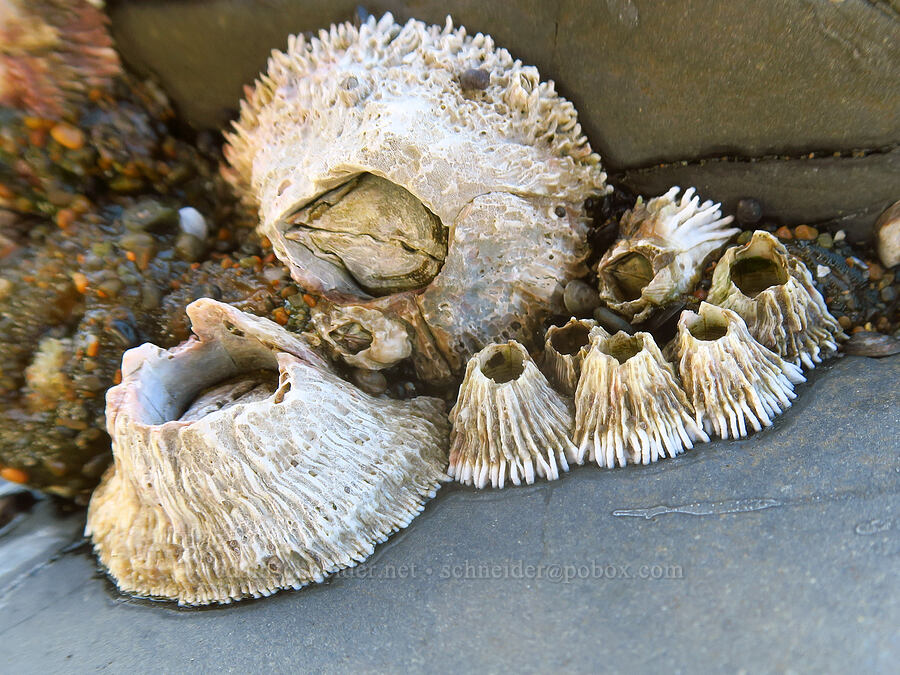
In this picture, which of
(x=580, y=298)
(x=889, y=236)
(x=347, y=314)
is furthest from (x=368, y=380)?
(x=889, y=236)

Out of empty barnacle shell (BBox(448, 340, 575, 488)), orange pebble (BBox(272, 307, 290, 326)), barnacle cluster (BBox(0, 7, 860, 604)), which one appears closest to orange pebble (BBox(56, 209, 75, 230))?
barnacle cluster (BBox(0, 7, 860, 604))

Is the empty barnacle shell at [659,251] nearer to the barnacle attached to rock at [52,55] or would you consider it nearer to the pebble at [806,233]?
the pebble at [806,233]

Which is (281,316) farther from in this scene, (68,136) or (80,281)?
(68,136)

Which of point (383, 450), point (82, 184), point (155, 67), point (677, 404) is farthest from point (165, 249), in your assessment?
point (677, 404)

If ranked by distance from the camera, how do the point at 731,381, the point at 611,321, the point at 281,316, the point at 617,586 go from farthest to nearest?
the point at 281,316
the point at 611,321
the point at 731,381
the point at 617,586

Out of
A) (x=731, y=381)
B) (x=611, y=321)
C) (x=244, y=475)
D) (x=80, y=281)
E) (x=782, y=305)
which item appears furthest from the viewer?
(x=80, y=281)

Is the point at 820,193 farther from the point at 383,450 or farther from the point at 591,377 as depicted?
the point at 383,450

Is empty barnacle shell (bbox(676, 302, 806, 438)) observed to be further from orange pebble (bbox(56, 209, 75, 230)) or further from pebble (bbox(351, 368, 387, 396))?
orange pebble (bbox(56, 209, 75, 230))
